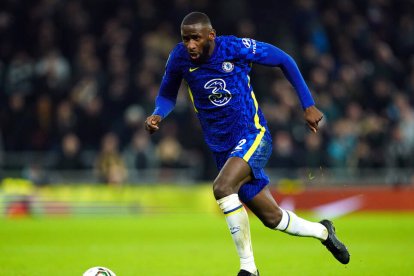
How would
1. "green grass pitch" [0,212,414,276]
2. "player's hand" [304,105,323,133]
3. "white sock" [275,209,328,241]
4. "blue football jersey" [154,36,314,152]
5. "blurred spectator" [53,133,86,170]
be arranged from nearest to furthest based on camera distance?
"player's hand" [304,105,323,133]
"blue football jersey" [154,36,314,152]
"white sock" [275,209,328,241]
"green grass pitch" [0,212,414,276]
"blurred spectator" [53,133,86,170]

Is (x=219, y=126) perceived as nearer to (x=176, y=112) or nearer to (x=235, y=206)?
(x=235, y=206)

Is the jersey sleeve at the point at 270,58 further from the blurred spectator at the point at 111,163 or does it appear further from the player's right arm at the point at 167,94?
the blurred spectator at the point at 111,163

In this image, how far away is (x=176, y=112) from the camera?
747 inches

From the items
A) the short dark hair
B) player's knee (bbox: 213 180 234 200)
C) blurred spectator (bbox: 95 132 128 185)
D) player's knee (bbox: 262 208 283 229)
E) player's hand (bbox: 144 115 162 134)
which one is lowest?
blurred spectator (bbox: 95 132 128 185)

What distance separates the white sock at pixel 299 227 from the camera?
772 cm

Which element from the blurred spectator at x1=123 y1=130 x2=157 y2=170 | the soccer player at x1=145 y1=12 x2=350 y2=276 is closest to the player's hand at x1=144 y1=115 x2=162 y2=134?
the soccer player at x1=145 y1=12 x2=350 y2=276

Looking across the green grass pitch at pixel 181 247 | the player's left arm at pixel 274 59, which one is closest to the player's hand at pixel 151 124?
the player's left arm at pixel 274 59

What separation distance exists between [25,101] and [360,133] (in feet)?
23.8

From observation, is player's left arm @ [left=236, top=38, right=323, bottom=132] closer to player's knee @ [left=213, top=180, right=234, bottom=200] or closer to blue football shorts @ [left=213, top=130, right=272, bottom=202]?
blue football shorts @ [left=213, top=130, right=272, bottom=202]

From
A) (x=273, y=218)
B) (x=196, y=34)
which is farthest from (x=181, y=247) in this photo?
(x=196, y=34)

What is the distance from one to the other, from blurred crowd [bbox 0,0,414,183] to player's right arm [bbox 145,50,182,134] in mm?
9768

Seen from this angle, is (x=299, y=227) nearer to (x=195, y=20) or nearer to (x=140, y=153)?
(x=195, y=20)

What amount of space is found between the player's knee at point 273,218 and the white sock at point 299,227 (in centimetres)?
4

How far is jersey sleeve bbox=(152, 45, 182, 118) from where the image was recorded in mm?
7738
